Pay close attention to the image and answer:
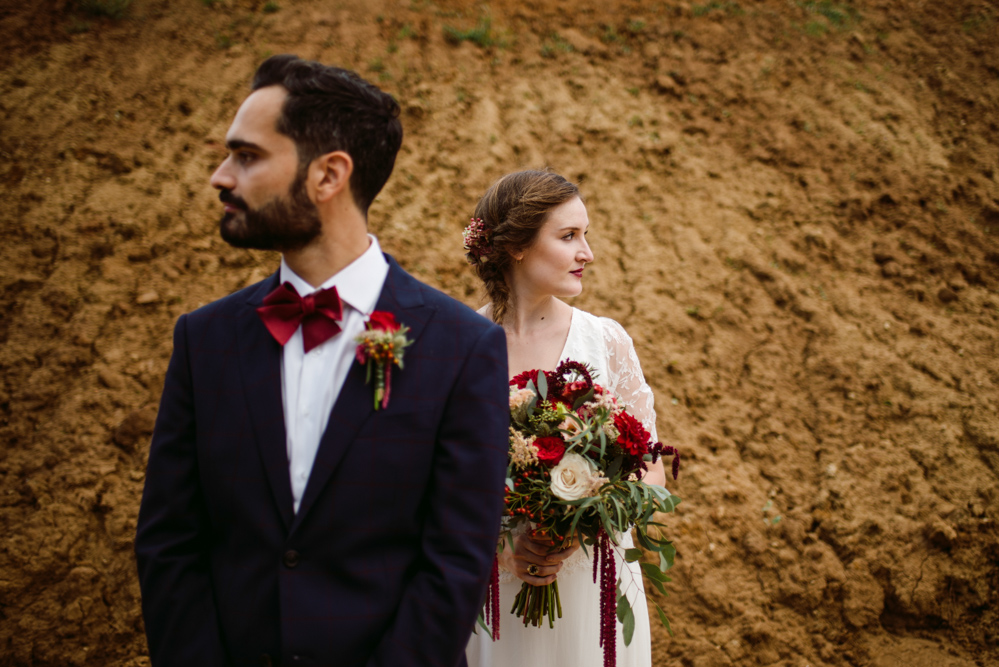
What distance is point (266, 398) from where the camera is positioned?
5.57ft

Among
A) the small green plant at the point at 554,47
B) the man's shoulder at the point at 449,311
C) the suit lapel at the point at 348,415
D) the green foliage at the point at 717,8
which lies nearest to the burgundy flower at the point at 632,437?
the man's shoulder at the point at 449,311

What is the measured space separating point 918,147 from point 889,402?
3.46m

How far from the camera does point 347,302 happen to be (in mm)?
1785

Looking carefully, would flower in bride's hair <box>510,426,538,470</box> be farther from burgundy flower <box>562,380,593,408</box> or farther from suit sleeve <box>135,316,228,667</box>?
suit sleeve <box>135,316,228,667</box>

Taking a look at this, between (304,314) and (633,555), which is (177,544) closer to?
(304,314)

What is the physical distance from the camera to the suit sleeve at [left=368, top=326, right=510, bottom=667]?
163cm

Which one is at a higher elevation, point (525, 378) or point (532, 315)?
point (532, 315)

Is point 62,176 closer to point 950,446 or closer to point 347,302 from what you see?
point 347,302

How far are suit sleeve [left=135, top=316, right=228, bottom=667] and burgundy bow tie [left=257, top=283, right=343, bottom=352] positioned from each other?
1.00 ft

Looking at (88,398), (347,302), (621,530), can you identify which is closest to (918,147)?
(621,530)

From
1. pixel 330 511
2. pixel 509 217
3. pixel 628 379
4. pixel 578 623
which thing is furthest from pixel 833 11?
pixel 330 511

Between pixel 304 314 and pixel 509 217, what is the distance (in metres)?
1.52

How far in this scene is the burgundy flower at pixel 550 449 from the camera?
2.21 m

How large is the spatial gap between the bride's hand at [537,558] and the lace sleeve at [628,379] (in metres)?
0.71
